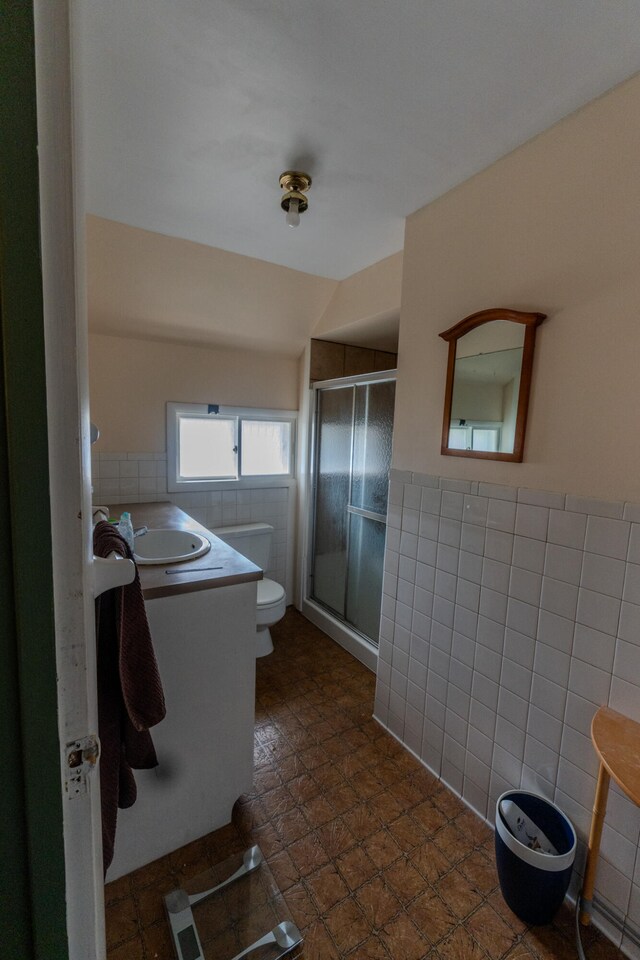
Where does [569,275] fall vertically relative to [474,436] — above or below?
above

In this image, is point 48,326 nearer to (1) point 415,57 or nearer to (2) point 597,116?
(1) point 415,57

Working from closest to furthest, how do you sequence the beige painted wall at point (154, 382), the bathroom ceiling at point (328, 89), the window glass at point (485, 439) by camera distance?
the bathroom ceiling at point (328, 89), the window glass at point (485, 439), the beige painted wall at point (154, 382)

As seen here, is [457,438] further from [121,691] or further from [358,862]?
[358,862]

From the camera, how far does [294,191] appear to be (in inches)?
57.1

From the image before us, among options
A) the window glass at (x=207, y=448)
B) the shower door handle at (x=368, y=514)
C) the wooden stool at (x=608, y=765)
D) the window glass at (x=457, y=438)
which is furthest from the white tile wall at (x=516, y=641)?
the window glass at (x=207, y=448)

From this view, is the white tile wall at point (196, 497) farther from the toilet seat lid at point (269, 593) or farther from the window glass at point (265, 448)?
the toilet seat lid at point (269, 593)

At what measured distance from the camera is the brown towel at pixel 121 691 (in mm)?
924

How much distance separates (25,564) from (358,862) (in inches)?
60.9

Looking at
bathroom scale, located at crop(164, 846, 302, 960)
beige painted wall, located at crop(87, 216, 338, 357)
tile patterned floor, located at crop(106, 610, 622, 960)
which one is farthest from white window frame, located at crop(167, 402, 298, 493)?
bathroom scale, located at crop(164, 846, 302, 960)

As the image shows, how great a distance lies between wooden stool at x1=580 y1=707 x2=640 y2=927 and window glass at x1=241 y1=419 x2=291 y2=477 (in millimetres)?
2320

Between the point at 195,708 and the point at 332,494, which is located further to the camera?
the point at 332,494

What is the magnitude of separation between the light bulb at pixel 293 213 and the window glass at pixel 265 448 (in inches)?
60.3

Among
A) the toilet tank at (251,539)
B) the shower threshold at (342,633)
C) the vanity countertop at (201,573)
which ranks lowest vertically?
the shower threshold at (342,633)

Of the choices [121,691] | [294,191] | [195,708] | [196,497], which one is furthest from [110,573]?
[196,497]
